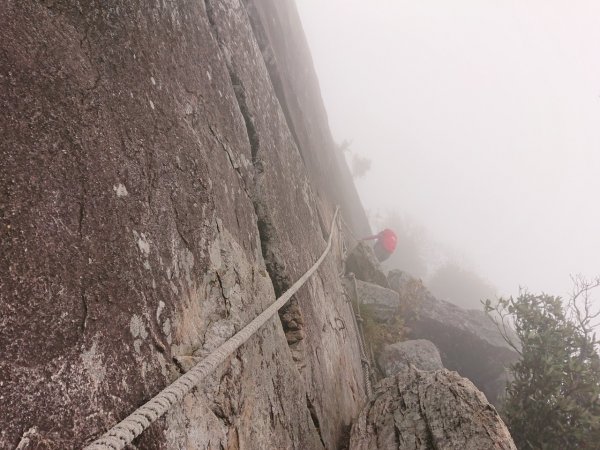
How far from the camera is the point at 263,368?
3.10 meters

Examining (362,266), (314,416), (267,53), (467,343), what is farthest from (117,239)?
(467,343)

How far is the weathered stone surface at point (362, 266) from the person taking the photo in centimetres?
1459

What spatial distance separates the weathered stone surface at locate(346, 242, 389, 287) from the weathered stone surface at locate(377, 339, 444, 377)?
4178mm

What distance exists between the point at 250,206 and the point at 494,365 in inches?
508

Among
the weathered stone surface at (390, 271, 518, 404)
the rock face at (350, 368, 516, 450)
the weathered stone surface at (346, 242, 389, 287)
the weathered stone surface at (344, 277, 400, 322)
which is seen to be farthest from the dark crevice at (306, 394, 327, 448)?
the weathered stone surface at (346, 242, 389, 287)

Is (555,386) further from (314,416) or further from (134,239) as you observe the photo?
(134,239)

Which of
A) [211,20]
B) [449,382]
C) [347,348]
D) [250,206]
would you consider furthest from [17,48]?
[347,348]

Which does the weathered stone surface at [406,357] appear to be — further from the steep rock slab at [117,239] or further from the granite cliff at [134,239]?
the steep rock slab at [117,239]

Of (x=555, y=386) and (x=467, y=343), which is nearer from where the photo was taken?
(x=555, y=386)

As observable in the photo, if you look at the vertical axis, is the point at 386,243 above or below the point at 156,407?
below

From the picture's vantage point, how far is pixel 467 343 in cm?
1362

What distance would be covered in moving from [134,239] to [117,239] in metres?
0.12

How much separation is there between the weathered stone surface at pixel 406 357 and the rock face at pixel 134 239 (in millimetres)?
6283

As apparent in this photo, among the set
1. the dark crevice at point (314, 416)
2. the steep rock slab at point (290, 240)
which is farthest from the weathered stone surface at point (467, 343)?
the dark crevice at point (314, 416)
